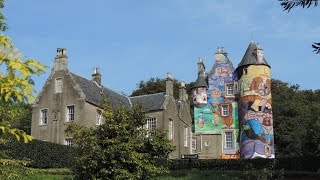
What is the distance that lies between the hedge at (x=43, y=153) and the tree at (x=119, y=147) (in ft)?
39.0

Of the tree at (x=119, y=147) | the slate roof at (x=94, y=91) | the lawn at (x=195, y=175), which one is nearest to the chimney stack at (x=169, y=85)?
the slate roof at (x=94, y=91)

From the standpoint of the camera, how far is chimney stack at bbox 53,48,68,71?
47125 millimetres

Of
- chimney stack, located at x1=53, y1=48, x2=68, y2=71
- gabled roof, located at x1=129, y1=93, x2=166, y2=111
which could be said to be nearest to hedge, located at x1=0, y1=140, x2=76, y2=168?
chimney stack, located at x1=53, y1=48, x2=68, y2=71

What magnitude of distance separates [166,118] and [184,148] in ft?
21.7

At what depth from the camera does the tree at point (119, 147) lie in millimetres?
17969

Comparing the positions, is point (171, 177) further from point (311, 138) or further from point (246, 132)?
point (311, 138)

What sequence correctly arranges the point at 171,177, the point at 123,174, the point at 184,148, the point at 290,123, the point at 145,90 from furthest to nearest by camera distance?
the point at 145,90
the point at 290,123
the point at 184,148
the point at 171,177
the point at 123,174

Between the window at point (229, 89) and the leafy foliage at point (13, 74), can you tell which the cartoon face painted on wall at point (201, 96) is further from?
the leafy foliage at point (13, 74)

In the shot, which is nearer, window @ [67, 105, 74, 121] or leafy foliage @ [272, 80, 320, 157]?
window @ [67, 105, 74, 121]

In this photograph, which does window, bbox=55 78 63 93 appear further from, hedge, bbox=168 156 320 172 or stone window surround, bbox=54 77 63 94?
hedge, bbox=168 156 320 172

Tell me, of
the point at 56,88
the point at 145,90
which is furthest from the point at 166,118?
the point at 145,90

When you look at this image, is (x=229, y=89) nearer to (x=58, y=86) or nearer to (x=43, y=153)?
(x=58, y=86)

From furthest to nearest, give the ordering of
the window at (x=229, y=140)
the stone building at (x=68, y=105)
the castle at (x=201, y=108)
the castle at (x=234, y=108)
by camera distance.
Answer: the window at (x=229, y=140), the castle at (x=234, y=108), the castle at (x=201, y=108), the stone building at (x=68, y=105)

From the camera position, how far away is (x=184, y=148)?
54.4m
